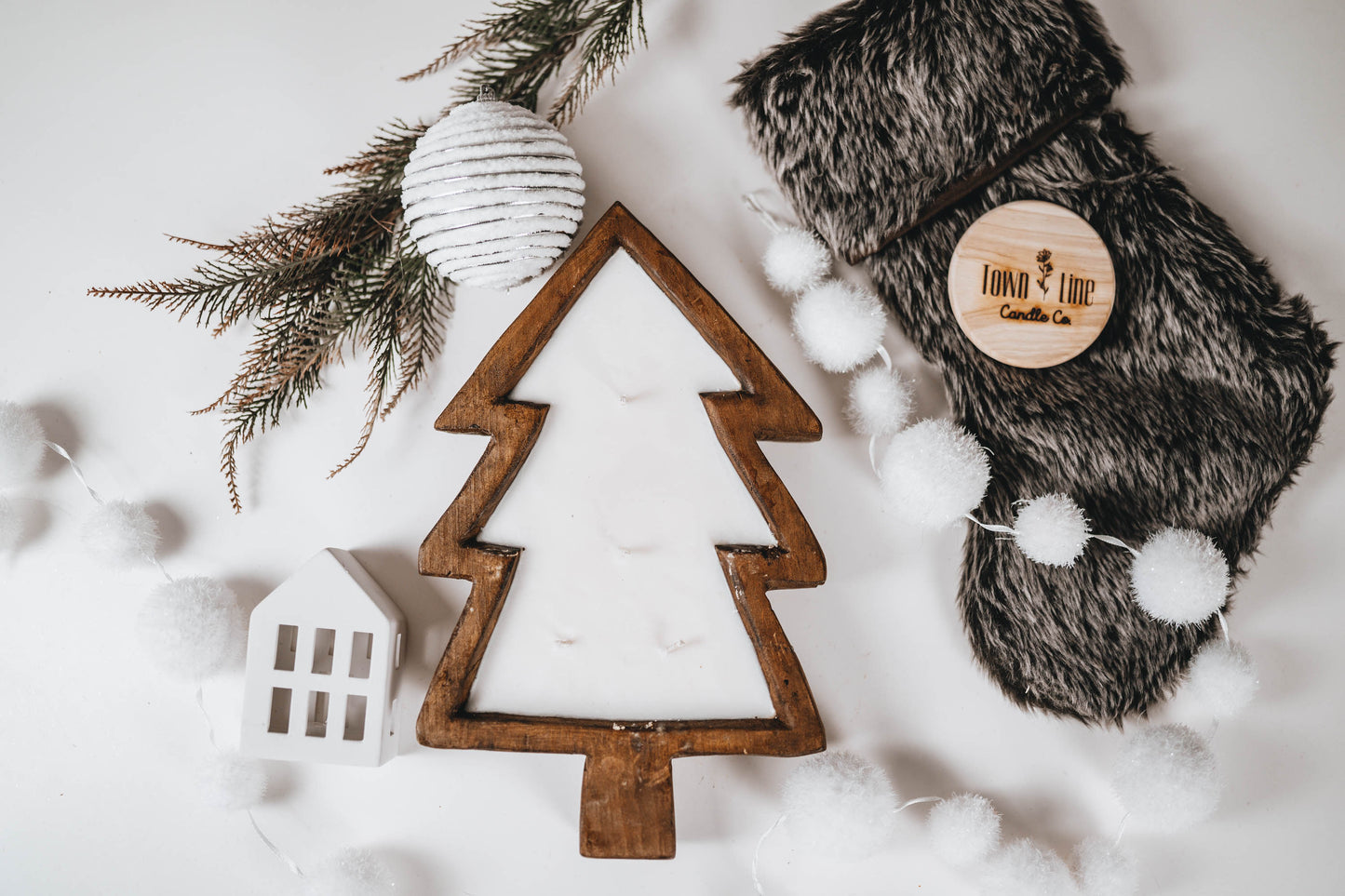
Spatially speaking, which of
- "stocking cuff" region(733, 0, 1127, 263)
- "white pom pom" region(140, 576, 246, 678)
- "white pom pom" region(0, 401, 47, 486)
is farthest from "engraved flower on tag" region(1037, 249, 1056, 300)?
"white pom pom" region(0, 401, 47, 486)

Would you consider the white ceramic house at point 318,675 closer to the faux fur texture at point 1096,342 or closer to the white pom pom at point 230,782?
the white pom pom at point 230,782

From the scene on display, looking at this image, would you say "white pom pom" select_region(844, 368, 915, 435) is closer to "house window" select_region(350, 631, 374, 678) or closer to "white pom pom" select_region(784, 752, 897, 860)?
"white pom pom" select_region(784, 752, 897, 860)

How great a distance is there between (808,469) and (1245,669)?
25.8 inches

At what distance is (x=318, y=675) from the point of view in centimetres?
94

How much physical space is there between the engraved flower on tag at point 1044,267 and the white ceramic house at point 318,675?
1.01 m

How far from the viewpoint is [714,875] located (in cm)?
103

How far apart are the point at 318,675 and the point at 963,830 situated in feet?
2.95

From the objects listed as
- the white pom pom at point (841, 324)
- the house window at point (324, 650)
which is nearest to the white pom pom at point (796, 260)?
the white pom pom at point (841, 324)

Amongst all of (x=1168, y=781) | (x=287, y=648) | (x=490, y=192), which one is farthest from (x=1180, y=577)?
(x=287, y=648)

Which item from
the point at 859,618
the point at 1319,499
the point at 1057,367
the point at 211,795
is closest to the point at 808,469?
the point at 859,618

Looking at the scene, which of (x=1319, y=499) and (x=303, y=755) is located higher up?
(x=1319, y=499)

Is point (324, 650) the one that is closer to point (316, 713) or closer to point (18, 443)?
point (316, 713)

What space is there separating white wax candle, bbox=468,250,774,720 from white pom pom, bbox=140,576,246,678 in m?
0.41

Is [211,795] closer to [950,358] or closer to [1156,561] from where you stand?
[950,358]
